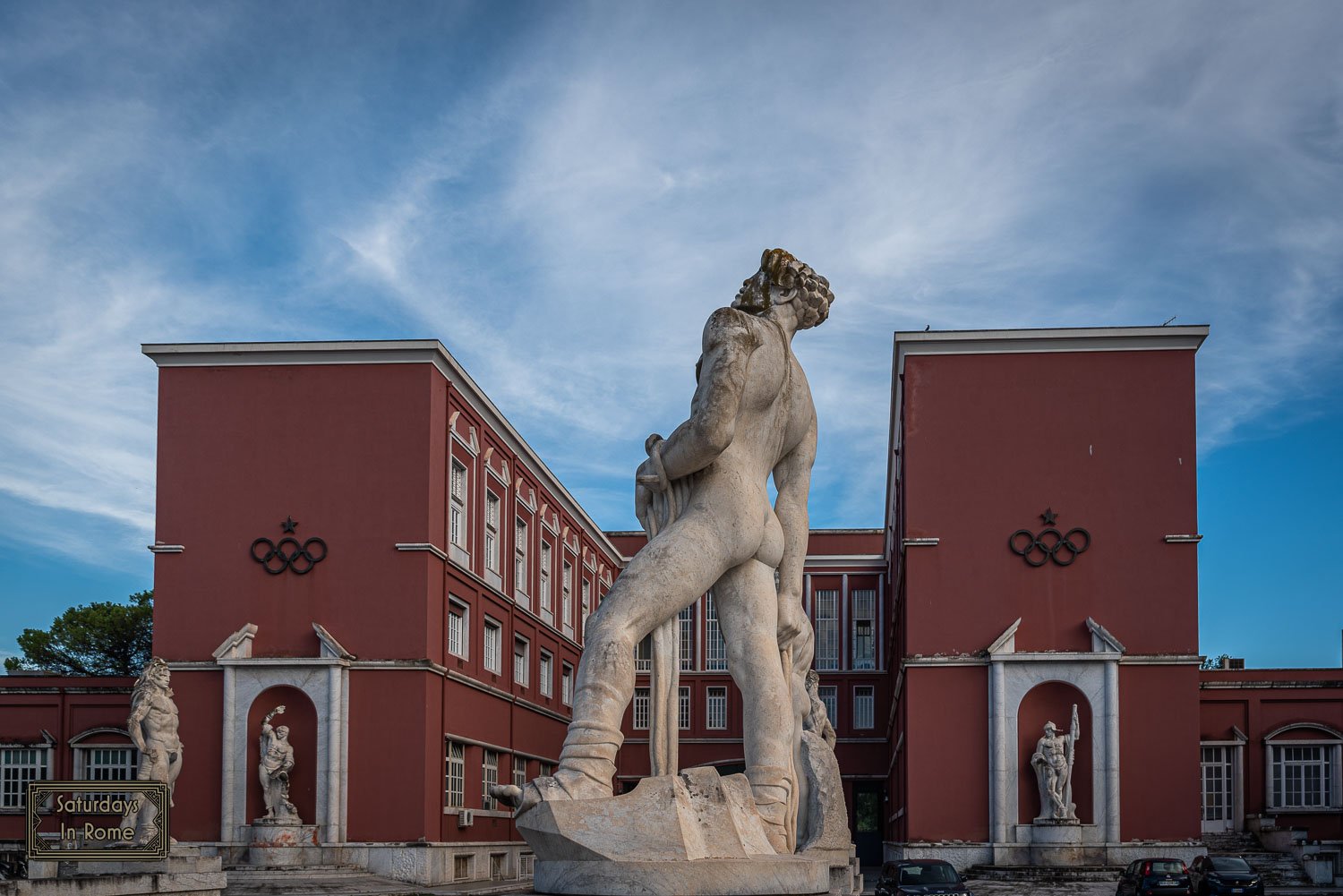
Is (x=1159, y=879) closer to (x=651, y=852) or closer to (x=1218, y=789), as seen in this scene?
(x=1218, y=789)

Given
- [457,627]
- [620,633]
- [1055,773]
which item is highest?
[620,633]

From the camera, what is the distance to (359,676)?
31.0 m

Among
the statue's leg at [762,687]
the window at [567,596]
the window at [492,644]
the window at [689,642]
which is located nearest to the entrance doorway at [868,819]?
the window at [689,642]

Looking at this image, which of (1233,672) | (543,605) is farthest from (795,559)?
(543,605)

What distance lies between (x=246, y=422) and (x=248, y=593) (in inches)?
139

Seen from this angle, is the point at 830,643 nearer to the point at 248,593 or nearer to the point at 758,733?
the point at 248,593

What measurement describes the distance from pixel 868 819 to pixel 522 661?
18.2m

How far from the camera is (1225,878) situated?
25.6m

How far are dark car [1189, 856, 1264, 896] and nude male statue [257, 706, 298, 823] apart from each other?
16441 mm

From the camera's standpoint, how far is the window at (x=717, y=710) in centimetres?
5391

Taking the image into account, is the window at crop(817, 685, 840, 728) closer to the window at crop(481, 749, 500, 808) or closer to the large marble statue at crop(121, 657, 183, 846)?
the window at crop(481, 749, 500, 808)

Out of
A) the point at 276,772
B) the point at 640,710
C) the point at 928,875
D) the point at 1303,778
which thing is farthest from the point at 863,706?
the point at 928,875

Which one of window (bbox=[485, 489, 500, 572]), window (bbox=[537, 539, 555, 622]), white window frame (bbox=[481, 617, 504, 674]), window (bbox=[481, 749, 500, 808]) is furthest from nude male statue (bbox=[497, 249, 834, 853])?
window (bbox=[537, 539, 555, 622])

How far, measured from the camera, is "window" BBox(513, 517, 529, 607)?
40.2m
